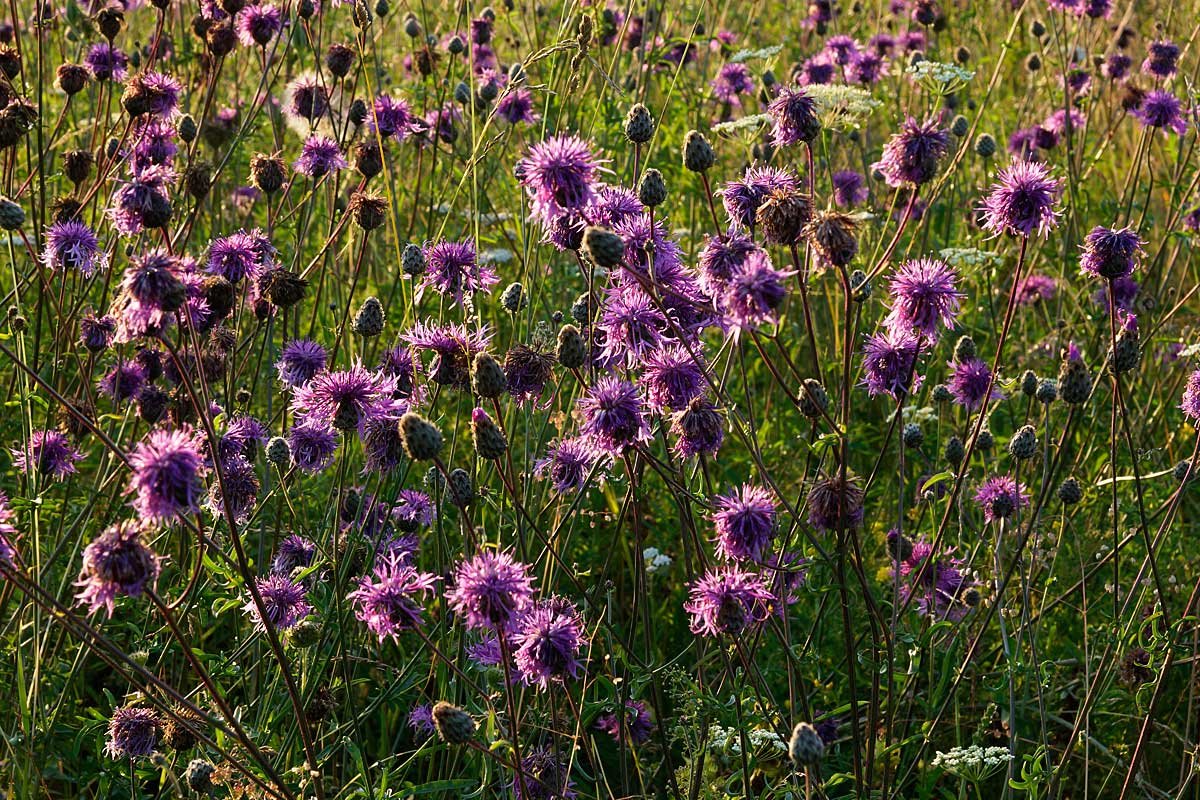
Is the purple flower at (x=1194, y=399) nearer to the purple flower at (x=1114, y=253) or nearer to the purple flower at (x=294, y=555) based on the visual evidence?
the purple flower at (x=1114, y=253)

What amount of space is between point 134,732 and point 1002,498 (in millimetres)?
2023

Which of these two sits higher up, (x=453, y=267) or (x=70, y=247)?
(x=453, y=267)

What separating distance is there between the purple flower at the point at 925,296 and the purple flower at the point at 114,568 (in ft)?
4.70

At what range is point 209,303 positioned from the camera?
9.53 feet

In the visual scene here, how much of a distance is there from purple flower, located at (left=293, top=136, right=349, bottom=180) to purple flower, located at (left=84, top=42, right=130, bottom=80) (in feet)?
2.17

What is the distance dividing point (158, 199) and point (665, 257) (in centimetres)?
102

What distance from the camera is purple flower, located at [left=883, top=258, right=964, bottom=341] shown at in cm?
244

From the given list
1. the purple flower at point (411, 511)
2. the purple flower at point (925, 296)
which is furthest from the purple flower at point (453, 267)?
the purple flower at point (925, 296)

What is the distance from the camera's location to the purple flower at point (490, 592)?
2098 millimetres

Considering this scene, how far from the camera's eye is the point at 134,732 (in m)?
2.55

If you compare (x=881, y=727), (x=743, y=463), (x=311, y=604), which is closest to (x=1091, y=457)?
(x=743, y=463)

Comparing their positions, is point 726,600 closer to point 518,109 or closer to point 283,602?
point 283,602

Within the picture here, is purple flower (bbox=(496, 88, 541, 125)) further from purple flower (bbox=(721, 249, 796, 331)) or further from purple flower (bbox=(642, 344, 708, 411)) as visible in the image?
purple flower (bbox=(721, 249, 796, 331))

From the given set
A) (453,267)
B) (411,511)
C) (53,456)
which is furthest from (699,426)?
(53,456)
